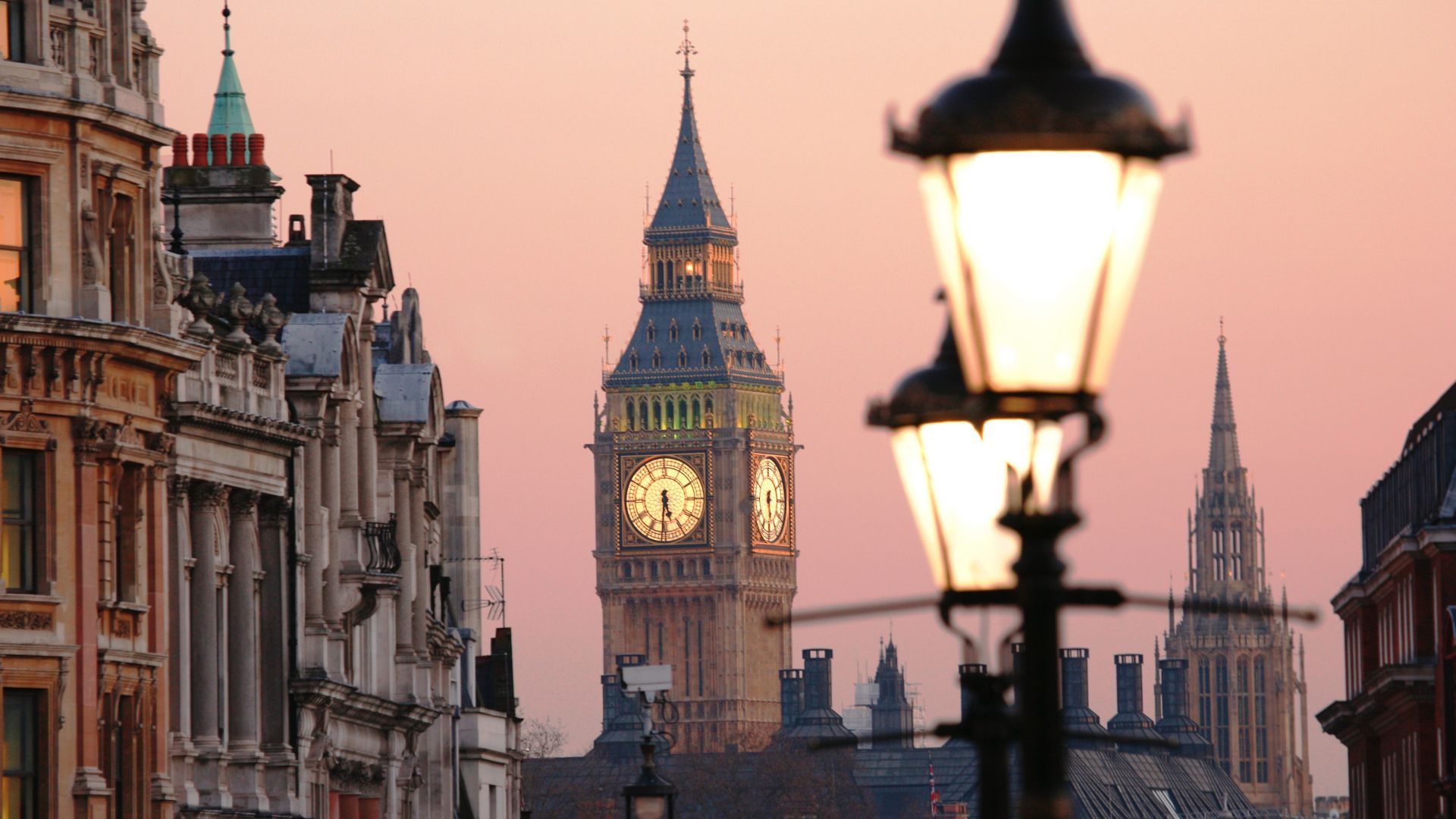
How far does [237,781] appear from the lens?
51.3 meters

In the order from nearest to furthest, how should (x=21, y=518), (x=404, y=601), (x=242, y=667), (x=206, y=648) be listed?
1. (x=21, y=518)
2. (x=206, y=648)
3. (x=242, y=667)
4. (x=404, y=601)

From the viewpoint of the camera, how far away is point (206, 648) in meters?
50.0

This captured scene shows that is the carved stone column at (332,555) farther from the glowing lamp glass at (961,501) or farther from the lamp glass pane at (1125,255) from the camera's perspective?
the lamp glass pane at (1125,255)

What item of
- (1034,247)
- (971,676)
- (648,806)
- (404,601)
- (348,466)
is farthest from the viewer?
(404,601)

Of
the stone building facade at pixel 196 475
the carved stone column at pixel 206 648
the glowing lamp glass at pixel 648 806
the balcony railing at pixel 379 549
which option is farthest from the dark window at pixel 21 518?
the balcony railing at pixel 379 549

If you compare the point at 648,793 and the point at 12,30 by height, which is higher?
the point at 12,30

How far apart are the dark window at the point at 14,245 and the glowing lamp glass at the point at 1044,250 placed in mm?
32047

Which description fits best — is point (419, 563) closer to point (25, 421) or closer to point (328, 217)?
point (328, 217)

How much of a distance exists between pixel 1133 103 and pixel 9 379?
31.8 metres

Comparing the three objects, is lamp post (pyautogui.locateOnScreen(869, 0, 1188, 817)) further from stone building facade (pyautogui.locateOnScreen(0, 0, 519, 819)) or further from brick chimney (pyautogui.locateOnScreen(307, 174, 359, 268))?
brick chimney (pyautogui.locateOnScreen(307, 174, 359, 268))

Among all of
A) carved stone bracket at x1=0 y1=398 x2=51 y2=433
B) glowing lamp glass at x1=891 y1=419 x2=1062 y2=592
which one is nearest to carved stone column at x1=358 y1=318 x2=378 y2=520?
carved stone bracket at x1=0 y1=398 x2=51 y2=433

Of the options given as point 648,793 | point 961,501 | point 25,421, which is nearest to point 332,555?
point 25,421

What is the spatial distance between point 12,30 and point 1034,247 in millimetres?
32531

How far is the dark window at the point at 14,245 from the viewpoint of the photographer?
41.8 meters
